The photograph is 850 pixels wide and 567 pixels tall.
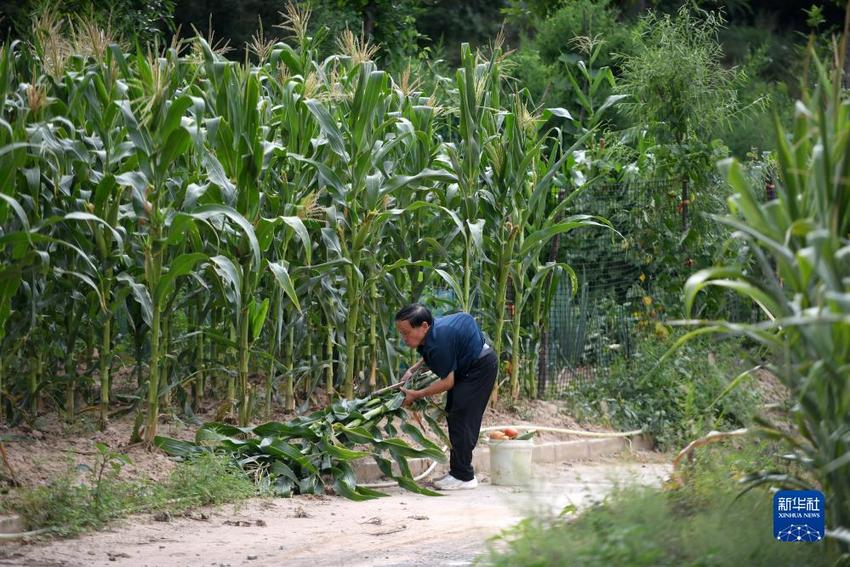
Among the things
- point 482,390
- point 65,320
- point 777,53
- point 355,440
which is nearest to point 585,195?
point 482,390

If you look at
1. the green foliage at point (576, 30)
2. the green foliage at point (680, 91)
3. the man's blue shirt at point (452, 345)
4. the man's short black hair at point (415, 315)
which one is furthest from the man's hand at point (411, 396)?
the green foliage at point (576, 30)

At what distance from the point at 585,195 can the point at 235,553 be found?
734 centimetres

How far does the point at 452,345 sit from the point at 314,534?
7.65 feet

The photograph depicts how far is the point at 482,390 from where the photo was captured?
8977mm

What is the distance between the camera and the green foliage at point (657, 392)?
1075 cm

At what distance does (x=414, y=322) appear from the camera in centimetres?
855

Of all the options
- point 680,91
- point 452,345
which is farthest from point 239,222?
point 680,91

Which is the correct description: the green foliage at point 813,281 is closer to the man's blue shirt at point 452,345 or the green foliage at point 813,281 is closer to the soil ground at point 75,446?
the man's blue shirt at point 452,345

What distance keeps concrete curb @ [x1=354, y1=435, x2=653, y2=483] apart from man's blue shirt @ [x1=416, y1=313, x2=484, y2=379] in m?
0.94

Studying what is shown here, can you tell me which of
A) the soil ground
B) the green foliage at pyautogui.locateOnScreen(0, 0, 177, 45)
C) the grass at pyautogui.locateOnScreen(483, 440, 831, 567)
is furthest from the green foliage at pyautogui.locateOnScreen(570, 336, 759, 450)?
the green foliage at pyautogui.locateOnScreen(0, 0, 177, 45)

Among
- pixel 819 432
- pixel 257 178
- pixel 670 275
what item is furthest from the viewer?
pixel 670 275

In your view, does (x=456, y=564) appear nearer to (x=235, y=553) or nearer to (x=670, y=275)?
(x=235, y=553)

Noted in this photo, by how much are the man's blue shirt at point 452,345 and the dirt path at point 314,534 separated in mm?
1076

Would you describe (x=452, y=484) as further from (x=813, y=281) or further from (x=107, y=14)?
(x=107, y=14)
